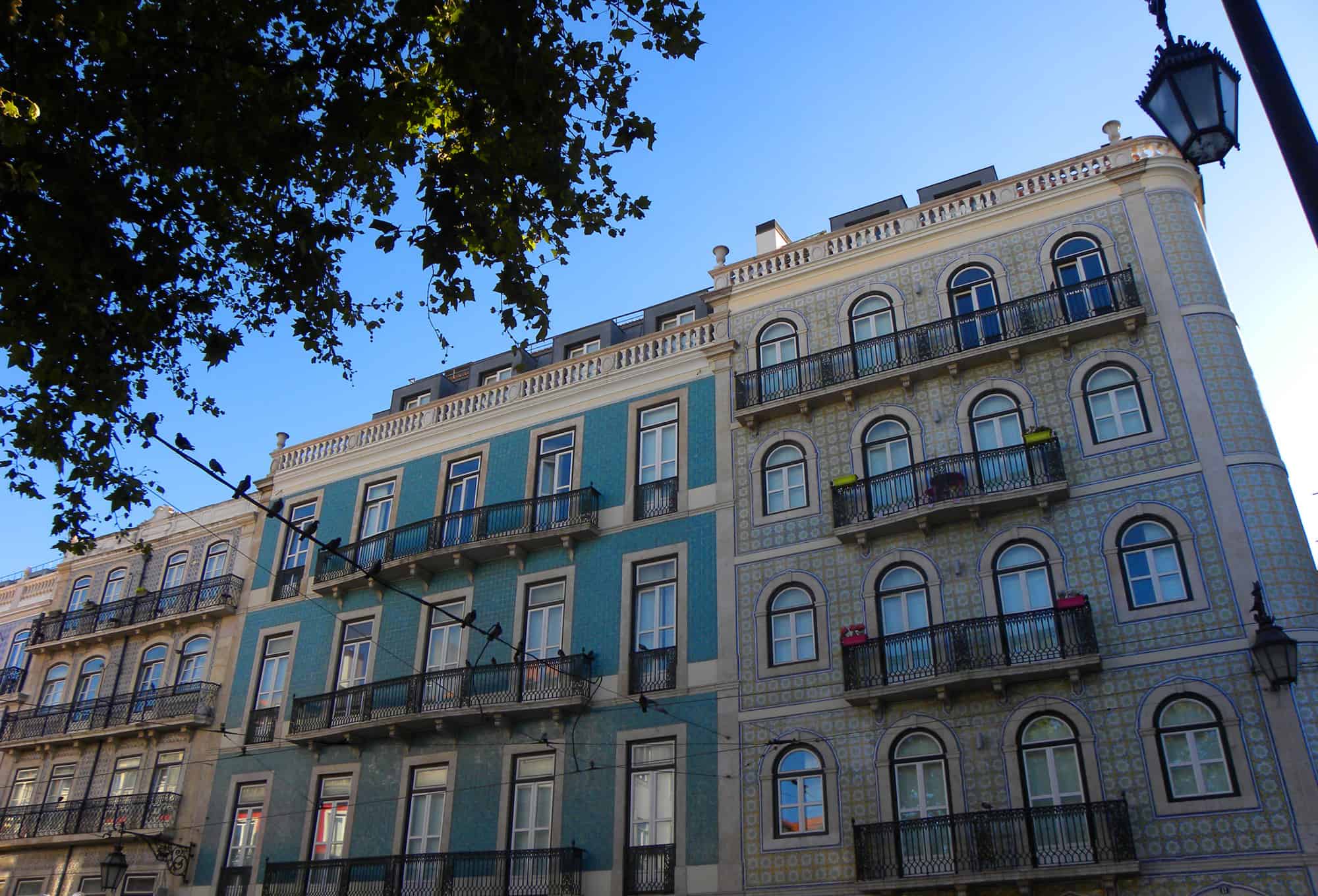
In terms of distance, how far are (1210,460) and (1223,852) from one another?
6362 mm

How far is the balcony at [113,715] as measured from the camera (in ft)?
93.0

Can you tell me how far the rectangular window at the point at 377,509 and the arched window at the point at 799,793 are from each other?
41.9 ft

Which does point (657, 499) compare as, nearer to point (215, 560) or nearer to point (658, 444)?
point (658, 444)

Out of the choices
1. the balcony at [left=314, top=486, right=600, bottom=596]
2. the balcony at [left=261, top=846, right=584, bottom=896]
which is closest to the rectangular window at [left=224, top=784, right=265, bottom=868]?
the balcony at [left=261, top=846, right=584, bottom=896]

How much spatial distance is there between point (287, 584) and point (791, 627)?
1460cm

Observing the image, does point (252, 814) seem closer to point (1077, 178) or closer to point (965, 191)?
point (965, 191)

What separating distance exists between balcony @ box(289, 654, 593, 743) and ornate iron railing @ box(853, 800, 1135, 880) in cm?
678

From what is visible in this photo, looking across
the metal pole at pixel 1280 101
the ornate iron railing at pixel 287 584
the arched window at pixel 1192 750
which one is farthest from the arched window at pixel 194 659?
the metal pole at pixel 1280 101

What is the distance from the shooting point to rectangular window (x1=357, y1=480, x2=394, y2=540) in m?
28.3

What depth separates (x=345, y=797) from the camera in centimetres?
2477

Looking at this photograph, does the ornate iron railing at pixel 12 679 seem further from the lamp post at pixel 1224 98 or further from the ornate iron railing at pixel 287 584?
the lamp post at pixel 1224 98

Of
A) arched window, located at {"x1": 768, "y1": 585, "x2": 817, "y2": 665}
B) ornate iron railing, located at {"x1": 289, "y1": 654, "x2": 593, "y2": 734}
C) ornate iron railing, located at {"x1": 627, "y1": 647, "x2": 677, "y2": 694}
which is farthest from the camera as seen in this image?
ornate iron railing, located at {"x1": 289, "y1": 654, "x2": 593, "y2": 734}

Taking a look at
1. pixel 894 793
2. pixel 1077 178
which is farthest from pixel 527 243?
pixel 1077 178

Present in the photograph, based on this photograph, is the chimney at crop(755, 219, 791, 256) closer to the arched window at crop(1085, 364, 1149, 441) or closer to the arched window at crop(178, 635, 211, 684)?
the arched window at crop(1085, 364, 1149, 441)
